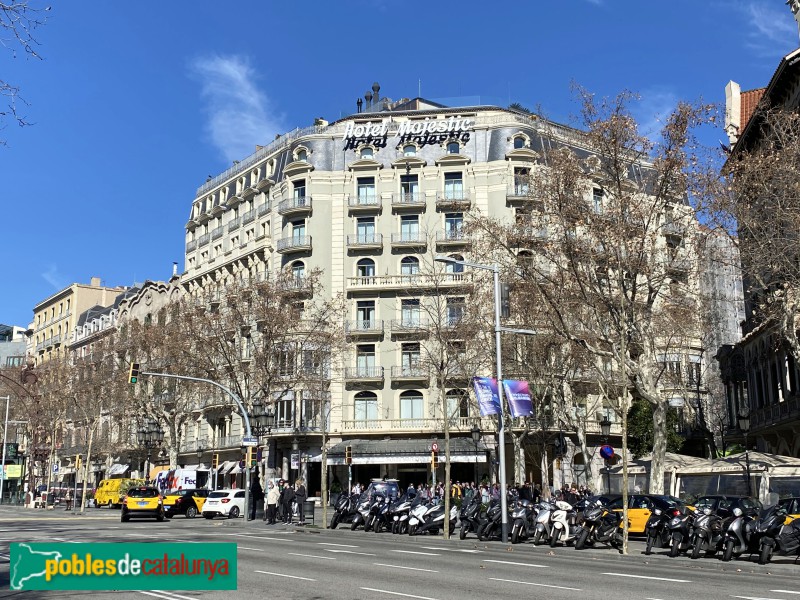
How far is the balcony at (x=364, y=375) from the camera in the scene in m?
54.5

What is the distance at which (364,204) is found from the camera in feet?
188

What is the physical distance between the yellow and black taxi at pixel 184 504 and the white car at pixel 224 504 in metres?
1.79

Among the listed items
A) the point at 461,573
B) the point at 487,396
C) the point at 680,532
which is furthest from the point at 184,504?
the point at 461,573

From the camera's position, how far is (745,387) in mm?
49875

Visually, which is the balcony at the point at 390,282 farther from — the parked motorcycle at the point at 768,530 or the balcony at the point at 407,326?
the parked motorcycle at the point at 768,530

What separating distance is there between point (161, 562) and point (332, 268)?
50.1m

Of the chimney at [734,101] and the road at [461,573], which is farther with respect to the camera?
the chimney at [734,101]

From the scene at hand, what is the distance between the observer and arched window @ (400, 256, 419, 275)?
56.5 metres

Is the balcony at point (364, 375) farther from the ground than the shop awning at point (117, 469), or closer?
farther from the ground

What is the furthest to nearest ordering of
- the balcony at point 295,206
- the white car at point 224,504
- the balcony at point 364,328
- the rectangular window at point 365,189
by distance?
1. the rectangular window at point 365,189
2. the balcony at point 295,206
3. the balcony at point 364,328
4. the white car at point 224,504

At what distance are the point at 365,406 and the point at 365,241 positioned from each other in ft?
35.2

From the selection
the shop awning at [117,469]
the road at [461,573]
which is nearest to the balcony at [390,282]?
the shop awning at [117,469]

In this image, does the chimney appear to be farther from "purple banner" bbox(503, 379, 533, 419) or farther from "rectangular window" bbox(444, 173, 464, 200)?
"purple banner" bbox(503, 379, 533, 419)

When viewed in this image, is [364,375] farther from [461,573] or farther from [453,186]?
[461,573]
